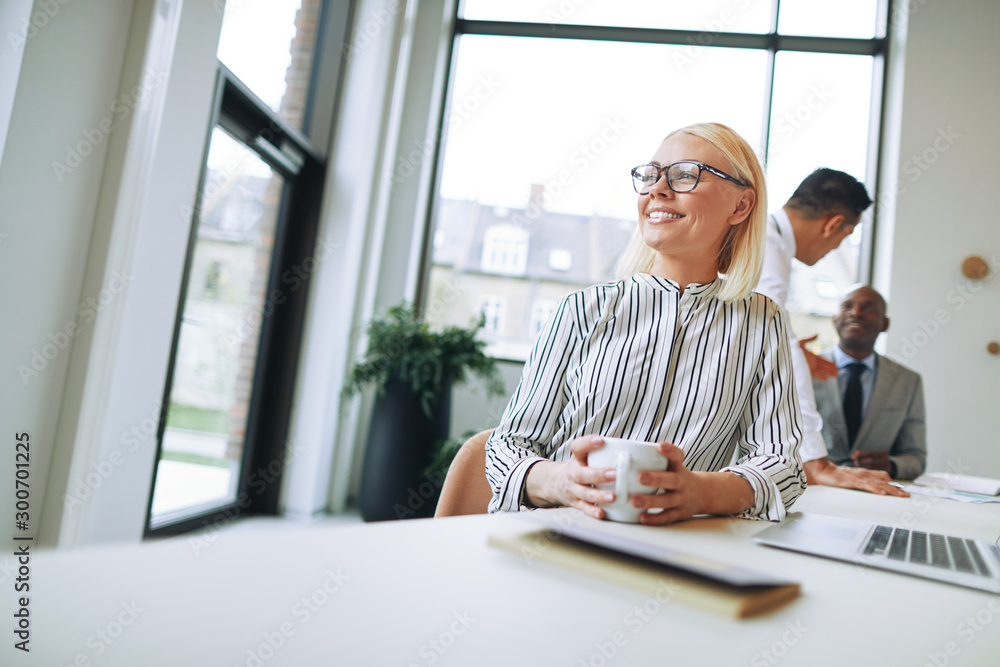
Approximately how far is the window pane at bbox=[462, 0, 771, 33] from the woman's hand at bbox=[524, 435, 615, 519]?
14.7 feet

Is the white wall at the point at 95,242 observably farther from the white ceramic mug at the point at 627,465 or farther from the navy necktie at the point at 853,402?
the navy necktie at the point at 853,402

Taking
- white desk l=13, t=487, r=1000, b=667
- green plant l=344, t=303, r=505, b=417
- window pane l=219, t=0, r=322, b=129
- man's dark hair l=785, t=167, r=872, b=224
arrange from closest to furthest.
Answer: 1. white desk l=13, t=487, r=1000, b=667
2. man's dark hair l=785, t=167, r=872, b=224
3. window pane l=219, t=0, r=322, b=129
4. green plant l=344, t=303, r=505, b=417

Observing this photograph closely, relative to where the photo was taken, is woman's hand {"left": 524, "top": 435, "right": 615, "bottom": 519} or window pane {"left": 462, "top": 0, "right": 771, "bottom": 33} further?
window pane {"left": 462, "top": 0, "right": 771, "bottom": 33}

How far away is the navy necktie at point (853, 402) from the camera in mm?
2592

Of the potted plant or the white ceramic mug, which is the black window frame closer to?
the potted plant

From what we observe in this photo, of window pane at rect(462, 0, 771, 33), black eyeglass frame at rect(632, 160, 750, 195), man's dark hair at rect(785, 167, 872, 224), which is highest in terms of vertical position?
window pane at rect(462, 0, 771, 33)

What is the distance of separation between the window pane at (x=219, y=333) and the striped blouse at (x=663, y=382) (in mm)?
2125

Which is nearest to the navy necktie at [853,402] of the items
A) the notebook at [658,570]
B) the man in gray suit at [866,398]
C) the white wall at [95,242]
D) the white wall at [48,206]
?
the man in gray suit at [866,398]

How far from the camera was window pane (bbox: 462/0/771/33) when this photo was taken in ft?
15.0

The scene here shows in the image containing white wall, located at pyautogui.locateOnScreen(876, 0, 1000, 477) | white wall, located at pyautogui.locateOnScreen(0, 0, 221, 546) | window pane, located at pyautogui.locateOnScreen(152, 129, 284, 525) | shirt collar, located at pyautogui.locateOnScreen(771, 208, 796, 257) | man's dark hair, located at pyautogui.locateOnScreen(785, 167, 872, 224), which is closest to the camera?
white wall, located at pyautogui.locateOnScreen(0, 0, 221, 546)

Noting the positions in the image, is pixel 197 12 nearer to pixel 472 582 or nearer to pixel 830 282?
pixel 472 582

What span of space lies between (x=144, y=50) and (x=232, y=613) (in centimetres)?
239

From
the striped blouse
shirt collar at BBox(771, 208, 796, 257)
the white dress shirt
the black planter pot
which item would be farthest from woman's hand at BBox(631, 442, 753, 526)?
the black planter pot

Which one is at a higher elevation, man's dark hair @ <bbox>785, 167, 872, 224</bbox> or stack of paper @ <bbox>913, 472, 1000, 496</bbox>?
man's dark hair @ <bbox>785, 167, 872, 224</bbox>
